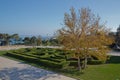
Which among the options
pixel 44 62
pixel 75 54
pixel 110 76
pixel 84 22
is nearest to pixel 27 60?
pixel 44 62

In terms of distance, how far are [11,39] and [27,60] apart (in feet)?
110

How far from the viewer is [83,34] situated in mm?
17625

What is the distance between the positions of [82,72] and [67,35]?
10.7 feet

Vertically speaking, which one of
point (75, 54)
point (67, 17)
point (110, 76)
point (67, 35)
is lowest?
point (110, 76)

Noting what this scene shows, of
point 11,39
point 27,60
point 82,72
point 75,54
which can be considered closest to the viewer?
point 82,72

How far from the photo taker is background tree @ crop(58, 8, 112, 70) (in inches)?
692

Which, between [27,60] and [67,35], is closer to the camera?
[67,35]

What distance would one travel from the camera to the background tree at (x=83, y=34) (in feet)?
57.7

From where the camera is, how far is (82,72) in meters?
17.1

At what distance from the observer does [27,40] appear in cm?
5769

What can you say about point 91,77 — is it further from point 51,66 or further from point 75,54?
point 51,66

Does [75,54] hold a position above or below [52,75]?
above

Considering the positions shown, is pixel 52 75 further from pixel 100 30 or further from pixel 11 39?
pixel 11 39

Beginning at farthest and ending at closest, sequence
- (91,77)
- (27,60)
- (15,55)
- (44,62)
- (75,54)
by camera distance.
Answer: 1. (15,55)
2. (27,60)
3. (44,62)
4. (75,54)
5. (91,77)
